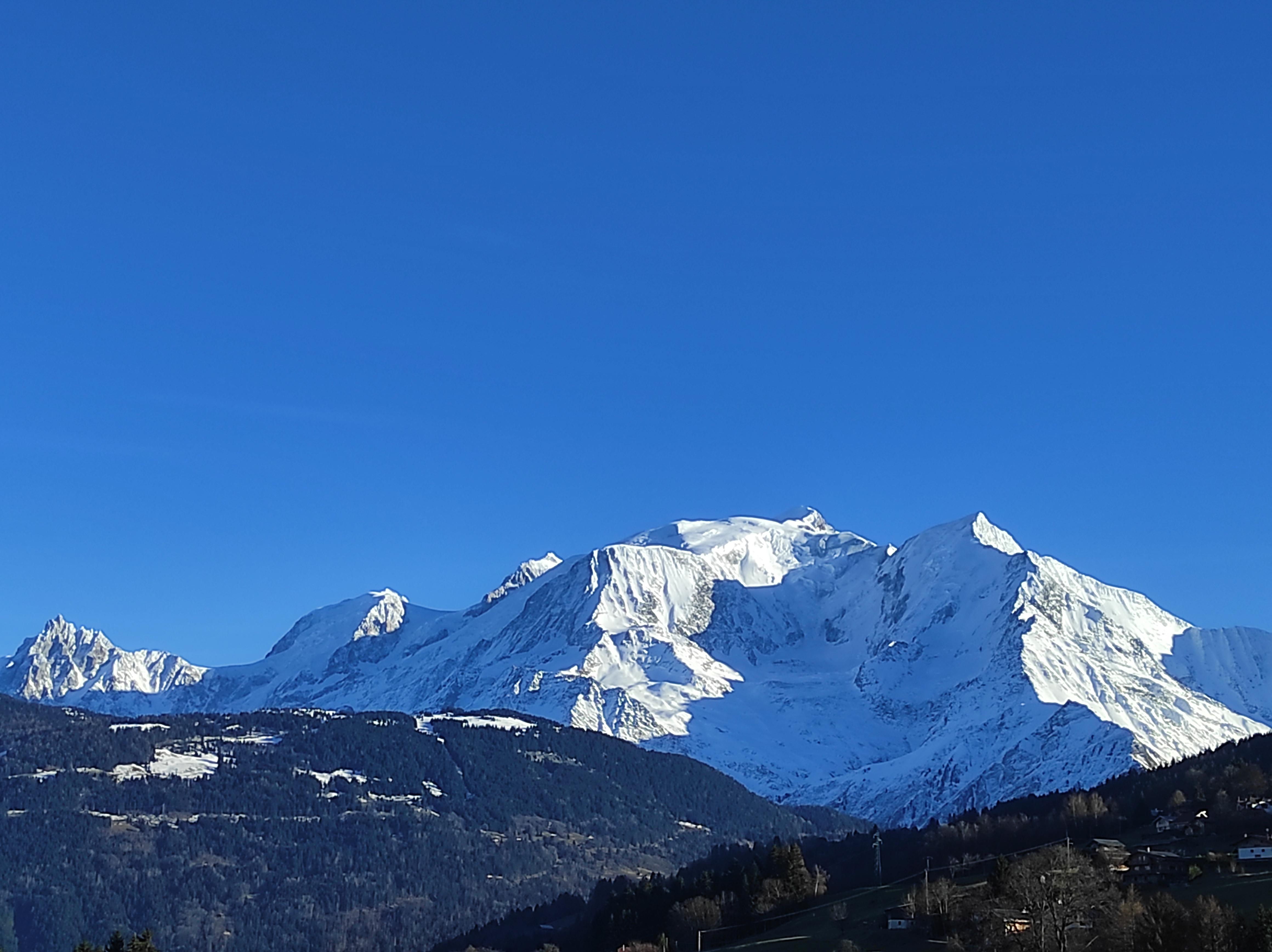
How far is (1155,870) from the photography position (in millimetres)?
171375

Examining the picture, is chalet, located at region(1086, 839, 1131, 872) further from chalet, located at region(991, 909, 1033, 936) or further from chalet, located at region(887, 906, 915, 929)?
chalet, located at region(991, 909, 1033, 936)

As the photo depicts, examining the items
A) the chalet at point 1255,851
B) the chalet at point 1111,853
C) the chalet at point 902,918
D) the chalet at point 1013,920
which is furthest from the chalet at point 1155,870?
the chalet at point 902,918

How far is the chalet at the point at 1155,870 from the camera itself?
547 ft

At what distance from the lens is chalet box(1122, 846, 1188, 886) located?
547 ft

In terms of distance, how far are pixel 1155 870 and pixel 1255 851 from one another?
42.5 ft

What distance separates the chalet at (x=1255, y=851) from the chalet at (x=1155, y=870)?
21.2ft

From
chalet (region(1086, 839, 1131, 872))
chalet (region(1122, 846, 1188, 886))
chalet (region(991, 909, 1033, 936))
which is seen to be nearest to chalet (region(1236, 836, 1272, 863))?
chalet (region(1122, 846, 1188, 886))

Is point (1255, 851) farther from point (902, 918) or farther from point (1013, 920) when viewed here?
point (1013, 920)

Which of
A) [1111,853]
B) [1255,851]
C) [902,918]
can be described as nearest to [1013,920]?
[902,918]

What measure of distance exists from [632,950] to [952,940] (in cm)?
5956

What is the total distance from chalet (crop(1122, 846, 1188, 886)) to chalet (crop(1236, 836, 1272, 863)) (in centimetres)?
645

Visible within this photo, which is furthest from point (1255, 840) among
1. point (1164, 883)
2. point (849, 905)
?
point (849, 905)

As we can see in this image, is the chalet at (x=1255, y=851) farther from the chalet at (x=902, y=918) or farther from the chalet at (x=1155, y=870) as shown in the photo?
the chalet at (x=902, y=918)

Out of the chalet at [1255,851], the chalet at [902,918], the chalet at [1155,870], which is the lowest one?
the chalet at [902,918]
